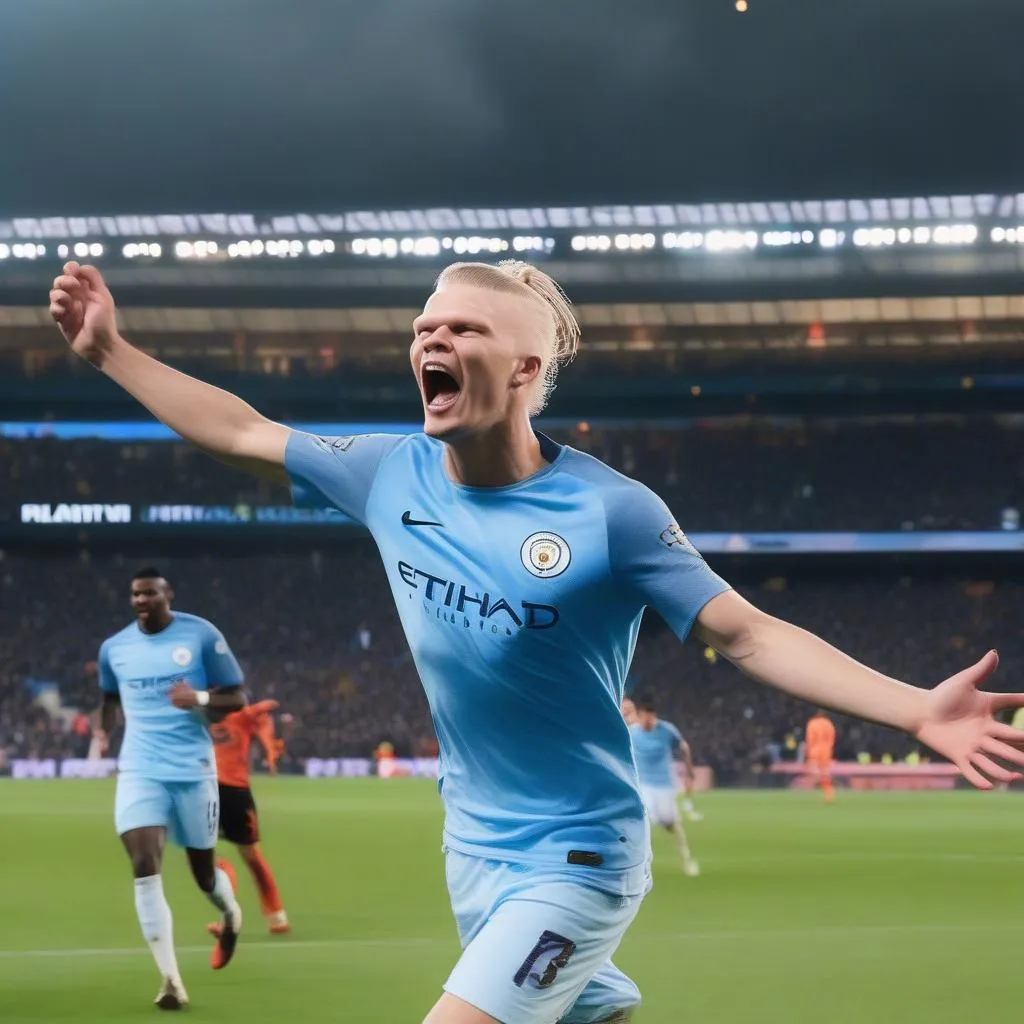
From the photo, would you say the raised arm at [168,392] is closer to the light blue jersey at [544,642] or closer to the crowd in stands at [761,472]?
the light blue jersey at [544,642]

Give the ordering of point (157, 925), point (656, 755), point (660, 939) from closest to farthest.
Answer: point (157, 925) < point (660, 939) < point (656, 755)

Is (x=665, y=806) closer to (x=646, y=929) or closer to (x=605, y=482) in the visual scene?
(x=646, y=929)

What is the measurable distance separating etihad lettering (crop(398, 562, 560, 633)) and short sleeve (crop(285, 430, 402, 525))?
0.44 m

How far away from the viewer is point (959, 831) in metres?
22.5

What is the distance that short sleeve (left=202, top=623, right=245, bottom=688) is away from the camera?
31.9 feet

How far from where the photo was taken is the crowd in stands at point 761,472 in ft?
147

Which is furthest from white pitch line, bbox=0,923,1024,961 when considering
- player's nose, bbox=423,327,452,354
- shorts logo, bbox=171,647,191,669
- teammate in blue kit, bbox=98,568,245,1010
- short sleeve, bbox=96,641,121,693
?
player's nose, bbox=423,327,452,354

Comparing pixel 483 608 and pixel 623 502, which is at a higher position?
pixel 623 502

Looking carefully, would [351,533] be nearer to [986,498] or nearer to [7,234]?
[7,234]

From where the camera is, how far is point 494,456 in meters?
3.79

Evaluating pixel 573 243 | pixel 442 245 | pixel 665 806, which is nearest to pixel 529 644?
pixel 665 806

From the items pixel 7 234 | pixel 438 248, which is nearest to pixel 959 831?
pixel 438 248

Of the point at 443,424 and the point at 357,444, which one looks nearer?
the point at 443,424

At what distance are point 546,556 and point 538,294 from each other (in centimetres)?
70
